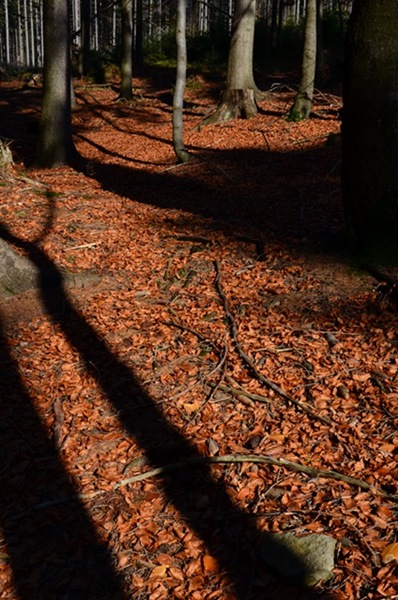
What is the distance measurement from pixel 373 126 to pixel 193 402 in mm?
3155

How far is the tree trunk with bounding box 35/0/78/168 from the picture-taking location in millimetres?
13445

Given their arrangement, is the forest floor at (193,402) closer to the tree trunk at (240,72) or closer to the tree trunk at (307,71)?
the tree trunk at (307,71)

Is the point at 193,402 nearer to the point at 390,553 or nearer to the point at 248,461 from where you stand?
the point at 248,461

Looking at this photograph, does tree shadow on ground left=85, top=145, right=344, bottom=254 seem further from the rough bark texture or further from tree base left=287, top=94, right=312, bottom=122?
tree base left=287, top=94, right=312, bottom=122

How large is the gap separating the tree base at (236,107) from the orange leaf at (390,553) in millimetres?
14615

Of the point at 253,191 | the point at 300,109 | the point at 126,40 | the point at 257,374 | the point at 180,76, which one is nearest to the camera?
the point at 257,374

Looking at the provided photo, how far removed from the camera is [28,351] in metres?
6.47

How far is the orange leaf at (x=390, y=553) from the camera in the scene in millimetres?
3580

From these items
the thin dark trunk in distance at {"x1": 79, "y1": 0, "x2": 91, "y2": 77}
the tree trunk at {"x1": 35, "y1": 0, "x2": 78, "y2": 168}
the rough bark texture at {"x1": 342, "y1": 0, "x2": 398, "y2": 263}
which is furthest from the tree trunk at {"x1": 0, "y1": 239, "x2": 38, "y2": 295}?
the thin dark trunk in distance at {"x1": 79, "y1": 0, "x2": 91, "y2": 77}

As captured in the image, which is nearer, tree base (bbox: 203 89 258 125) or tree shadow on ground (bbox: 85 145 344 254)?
tree shadow on ground (bbox: 85 145 344 254)

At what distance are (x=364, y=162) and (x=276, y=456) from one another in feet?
10.6

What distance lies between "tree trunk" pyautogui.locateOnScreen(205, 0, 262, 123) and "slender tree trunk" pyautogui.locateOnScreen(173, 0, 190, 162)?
401cm

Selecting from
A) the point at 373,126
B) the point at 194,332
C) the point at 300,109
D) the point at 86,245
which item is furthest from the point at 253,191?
the point at 300,109

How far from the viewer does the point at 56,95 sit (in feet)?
45.5
